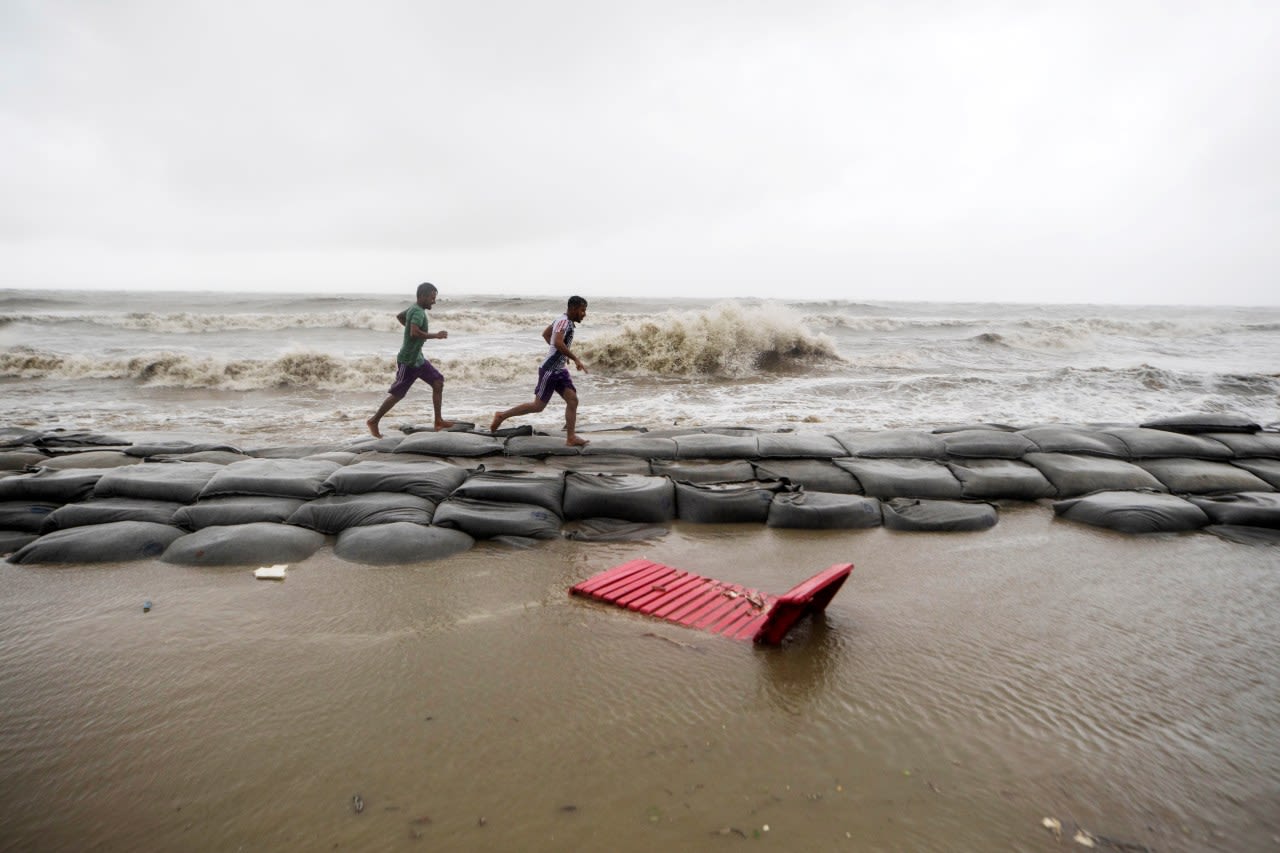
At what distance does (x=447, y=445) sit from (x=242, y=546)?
1.53 m

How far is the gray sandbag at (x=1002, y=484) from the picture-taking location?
4285 mm

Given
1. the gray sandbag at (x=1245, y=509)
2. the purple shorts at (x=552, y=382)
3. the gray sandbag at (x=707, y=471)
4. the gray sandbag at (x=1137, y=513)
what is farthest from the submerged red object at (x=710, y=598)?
the gray sandbag at (x=1245, y=509)

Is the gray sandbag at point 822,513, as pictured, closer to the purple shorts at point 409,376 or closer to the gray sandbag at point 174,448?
the purple shorts at point 409,376

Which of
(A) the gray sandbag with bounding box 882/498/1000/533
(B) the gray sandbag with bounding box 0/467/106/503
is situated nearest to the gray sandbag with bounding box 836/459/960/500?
(A) the gray sandbag with bounding box 882/498/1000/533

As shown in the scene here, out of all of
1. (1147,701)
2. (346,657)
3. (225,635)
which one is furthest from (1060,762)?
(225,635)

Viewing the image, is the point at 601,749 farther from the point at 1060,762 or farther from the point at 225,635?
the point at 225,635

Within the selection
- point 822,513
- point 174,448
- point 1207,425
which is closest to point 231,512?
point 174,448

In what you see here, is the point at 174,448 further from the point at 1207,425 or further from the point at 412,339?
the point at 1207,425

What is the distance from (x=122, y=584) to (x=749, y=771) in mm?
2883

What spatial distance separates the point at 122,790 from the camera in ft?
5.68

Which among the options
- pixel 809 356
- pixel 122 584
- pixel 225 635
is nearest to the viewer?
pixel 225 635

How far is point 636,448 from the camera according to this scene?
4625mm

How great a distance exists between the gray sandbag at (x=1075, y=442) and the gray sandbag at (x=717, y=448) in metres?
2.07

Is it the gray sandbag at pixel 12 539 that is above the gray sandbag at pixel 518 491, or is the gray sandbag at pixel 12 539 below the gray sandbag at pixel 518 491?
below
